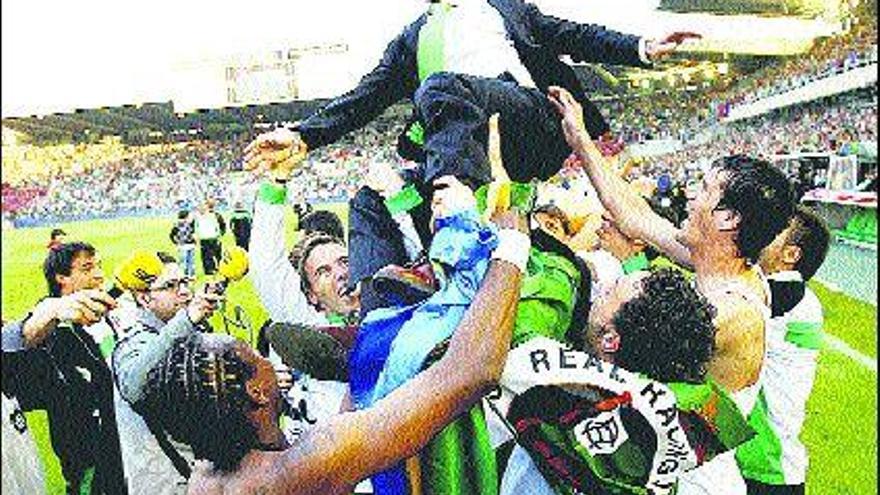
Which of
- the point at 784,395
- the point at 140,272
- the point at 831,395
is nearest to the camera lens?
the point at 784,395

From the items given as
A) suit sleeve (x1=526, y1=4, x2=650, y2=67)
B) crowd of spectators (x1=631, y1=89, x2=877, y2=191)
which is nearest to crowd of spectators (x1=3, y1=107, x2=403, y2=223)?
suit sleeve (x1=526, y1=4, x2=650, y2=67)

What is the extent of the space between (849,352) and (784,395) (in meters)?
5.85

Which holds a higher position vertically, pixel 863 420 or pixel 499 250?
pixel 499 250

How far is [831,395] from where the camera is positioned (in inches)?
277

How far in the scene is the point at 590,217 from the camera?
3.57 m

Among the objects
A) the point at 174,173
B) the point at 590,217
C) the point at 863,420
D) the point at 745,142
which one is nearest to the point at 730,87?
the point at 745,142

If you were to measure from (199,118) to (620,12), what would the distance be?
13.0 ft

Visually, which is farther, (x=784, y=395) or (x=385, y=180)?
(x=784, y=395)

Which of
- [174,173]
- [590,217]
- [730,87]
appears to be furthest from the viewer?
[730,87]

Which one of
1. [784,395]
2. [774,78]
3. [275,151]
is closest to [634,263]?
[784,395]

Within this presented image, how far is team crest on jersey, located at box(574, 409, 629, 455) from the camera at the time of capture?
174 centimetres

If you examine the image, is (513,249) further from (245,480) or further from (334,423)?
(245,480)

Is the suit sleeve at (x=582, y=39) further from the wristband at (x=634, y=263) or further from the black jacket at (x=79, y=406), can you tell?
the black jacket at (x=79, y=406)

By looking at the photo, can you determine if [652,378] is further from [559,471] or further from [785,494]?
[785,494]
